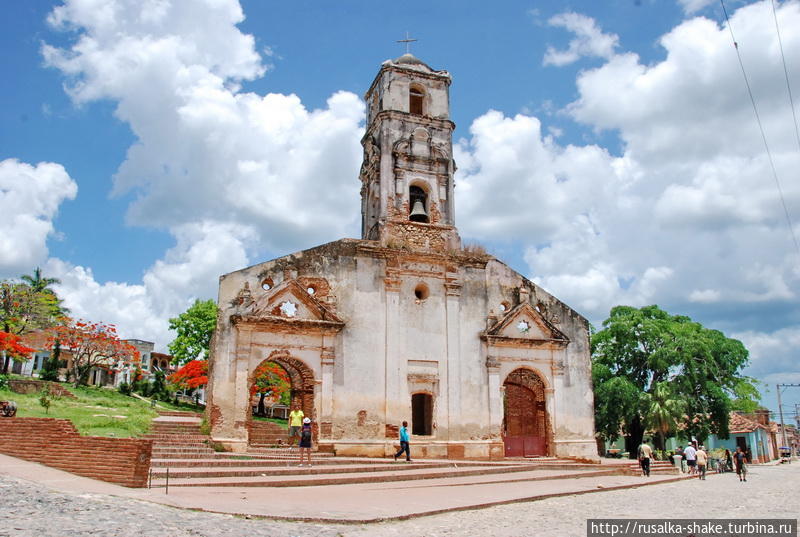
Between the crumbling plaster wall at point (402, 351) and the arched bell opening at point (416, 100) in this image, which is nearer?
the crumbling plaster wall at point (402, 351)

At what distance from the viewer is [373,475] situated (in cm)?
1612

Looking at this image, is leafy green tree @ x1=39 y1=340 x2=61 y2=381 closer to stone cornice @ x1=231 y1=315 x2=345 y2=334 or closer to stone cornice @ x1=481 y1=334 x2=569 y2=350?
stone cornice @ x1=231 y1=315 x2=345 y2=334

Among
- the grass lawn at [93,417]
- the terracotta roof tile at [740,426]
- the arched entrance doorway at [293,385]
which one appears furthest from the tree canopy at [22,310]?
the terracotta roof tile at [740,426]

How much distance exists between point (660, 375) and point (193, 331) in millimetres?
28076

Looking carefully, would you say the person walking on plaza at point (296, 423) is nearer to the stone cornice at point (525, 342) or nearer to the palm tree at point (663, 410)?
the stone cornice at point (525, 342)

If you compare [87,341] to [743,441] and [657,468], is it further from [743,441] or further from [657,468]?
[743,441]

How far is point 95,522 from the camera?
27.5ft

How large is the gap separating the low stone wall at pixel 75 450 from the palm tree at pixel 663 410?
25417 mm

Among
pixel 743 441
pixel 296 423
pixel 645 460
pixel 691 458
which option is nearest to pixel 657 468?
pixel 645 460

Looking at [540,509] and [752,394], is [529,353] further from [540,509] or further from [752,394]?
[752,394]

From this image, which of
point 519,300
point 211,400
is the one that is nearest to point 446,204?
point 519,300

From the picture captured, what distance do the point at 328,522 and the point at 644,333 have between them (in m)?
27.8

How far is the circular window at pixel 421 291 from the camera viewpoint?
76.7ft

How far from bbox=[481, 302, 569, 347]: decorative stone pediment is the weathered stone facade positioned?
0.16 feet
